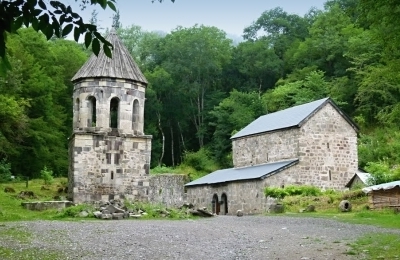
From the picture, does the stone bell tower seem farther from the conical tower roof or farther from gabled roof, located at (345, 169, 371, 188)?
gabled roof, located at (345, 169, 371, 188)

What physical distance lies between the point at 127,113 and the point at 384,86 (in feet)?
88.3

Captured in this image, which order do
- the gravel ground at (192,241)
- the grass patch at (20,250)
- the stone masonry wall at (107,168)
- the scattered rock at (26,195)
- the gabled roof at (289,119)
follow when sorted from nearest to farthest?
the grass patch at (20,250)
the gravel ground at (192,241)
the stone masonry wall at (107,168)
the scattered rock at (26,195)
the gabled roof at (289,119)

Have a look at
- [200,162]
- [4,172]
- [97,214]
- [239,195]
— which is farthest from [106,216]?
[200,162]

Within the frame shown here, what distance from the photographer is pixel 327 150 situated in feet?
99.9

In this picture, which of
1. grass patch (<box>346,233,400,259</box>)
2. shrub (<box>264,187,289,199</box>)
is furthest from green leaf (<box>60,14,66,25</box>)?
shrub (<box>264,187,289,199</box>)

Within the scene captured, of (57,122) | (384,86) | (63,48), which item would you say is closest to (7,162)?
(57,122)

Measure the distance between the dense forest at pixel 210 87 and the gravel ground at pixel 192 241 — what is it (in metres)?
19.5

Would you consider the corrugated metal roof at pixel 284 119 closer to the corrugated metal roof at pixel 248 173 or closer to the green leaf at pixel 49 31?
the corrugated metal roof at pixel 248 173

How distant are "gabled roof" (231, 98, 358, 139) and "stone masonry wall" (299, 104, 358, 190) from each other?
0.30 m

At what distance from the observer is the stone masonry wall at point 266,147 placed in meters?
30.3

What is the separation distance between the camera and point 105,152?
2134cm

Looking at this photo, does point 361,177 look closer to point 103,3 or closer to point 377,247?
point 377,247

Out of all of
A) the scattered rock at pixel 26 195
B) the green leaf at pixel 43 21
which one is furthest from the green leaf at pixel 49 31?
the scattered rock at pixel 26 195

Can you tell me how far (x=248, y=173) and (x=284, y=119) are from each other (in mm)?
4551
